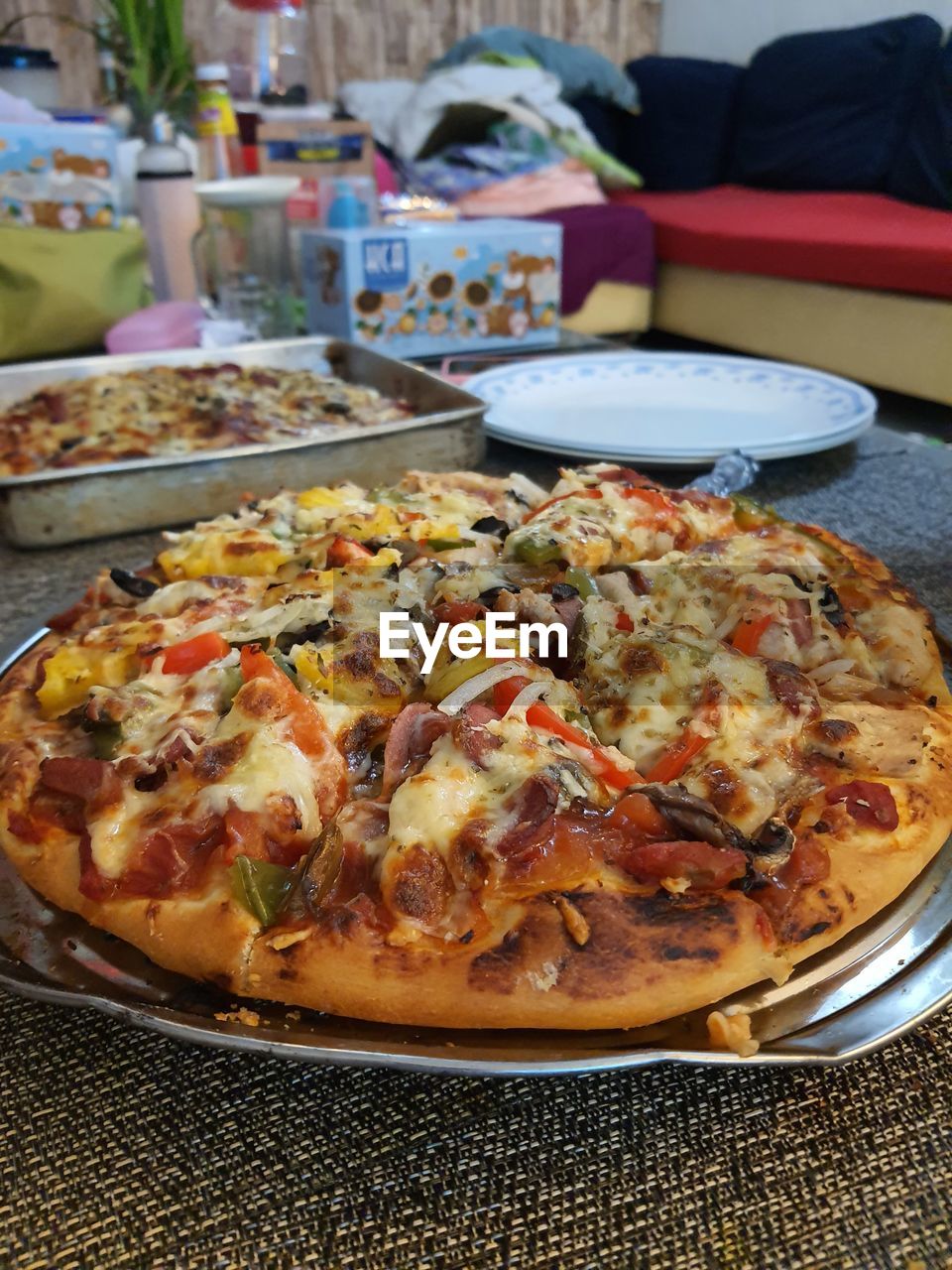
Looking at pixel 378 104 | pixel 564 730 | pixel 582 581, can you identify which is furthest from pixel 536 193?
pixel 564 730

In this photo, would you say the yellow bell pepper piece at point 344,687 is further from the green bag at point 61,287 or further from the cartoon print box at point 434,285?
the green bag at point 61,287

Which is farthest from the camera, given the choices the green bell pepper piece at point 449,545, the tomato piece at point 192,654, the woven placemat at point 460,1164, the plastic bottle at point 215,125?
the plastic bottle at point 215,125

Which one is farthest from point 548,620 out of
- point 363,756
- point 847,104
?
point 847,104

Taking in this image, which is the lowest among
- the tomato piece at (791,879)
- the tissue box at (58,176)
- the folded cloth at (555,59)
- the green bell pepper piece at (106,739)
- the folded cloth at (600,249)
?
the folded cloth at (600,249)

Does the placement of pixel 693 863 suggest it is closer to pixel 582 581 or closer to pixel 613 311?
pixel 582 581

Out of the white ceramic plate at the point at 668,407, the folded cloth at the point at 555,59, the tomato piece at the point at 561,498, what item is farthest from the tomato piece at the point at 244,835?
the folded cloth at the point at 555,59

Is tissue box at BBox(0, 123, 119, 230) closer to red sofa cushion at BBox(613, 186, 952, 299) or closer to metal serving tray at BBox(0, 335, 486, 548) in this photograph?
metal serving tray at BBox(0, 335, 486, 548)

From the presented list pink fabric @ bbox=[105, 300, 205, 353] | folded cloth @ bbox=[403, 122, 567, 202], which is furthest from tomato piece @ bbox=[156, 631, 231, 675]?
folded cloth @ bbox=[403, 122, 567, 202]
